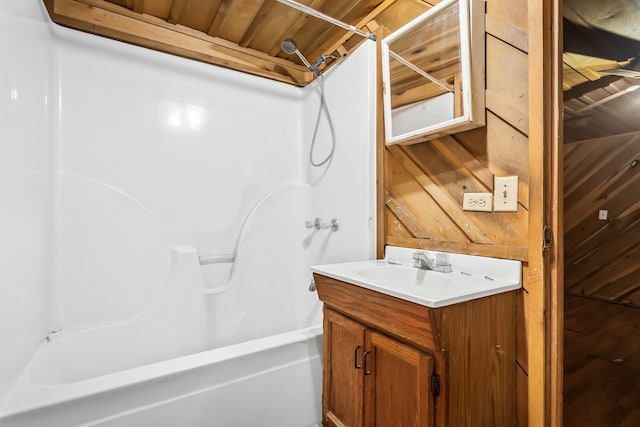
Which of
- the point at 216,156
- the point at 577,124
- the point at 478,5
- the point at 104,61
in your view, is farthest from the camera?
the point at 577,124

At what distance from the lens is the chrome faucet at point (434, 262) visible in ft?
4.19

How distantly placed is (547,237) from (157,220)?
2.00 meters

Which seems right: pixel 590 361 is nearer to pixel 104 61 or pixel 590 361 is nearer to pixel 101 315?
pixel 101 315

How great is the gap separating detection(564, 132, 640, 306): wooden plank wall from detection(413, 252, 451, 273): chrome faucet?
3.76 m

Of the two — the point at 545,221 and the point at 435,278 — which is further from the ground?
the point at 545,221

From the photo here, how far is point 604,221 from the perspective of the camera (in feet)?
12.0

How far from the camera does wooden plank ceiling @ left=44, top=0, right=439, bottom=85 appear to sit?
1664 millimetres

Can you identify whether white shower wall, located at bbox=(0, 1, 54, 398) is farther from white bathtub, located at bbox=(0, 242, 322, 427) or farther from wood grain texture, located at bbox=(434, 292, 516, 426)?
wood grain texture, located at bbox=(434, 292, 516, 426)

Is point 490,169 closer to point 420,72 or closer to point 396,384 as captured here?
point 420,72

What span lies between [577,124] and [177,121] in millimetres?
4353

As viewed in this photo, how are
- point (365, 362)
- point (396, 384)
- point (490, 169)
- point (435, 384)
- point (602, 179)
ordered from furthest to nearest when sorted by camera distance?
point (602, 179)
point (490, 169)
point (365, 362)
point (396, 384)
point (435, 384)

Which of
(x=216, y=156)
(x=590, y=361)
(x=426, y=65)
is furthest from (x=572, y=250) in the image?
(x=216, y=156)

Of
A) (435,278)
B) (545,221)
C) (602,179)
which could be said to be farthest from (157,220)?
(602,179)

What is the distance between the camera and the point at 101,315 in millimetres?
1664
